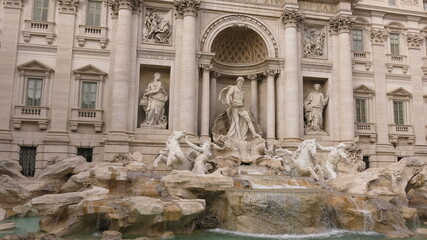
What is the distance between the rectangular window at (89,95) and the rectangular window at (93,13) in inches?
140

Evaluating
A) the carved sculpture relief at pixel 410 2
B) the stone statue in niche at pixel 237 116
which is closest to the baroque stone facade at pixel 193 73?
the stone statue in niche at pixel 237 116

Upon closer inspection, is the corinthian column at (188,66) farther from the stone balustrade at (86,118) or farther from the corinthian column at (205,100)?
the stone balustrade at (86,118)

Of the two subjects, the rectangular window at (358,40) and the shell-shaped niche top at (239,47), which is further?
the rectangular window at (358,40)

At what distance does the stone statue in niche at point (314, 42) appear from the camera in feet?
76.7

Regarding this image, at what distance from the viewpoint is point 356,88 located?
2416 cm

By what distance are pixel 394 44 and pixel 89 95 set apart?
2083cm

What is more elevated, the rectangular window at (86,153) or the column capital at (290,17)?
the column capital at (290,17)

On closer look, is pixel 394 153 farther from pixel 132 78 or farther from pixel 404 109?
pixel 132 78

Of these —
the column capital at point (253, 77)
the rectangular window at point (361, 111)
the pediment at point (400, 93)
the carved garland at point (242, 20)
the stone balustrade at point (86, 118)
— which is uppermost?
the carved garland at point (242, 20)

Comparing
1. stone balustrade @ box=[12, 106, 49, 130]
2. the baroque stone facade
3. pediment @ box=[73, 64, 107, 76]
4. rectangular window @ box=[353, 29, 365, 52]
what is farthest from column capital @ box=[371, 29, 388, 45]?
stone balustrade @ box=[12, 106, 49, 130]

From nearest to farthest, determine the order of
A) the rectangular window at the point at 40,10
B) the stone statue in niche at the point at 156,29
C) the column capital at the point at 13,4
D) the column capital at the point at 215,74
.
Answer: the column capital at the point at 13,4
the rectangular window at the point at 40,10
the stone statue in niche at the point at 156,29
the column capital at the point at 215,74

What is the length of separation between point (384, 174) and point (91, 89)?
1535 centimetres

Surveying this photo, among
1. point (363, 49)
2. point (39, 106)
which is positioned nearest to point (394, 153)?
point (363, 49)

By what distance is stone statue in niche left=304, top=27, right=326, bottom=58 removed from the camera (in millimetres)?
23375
